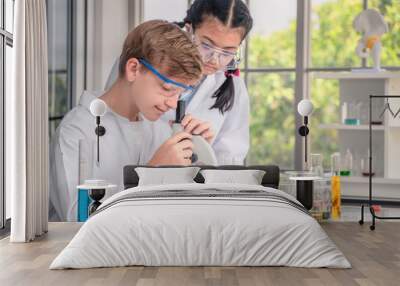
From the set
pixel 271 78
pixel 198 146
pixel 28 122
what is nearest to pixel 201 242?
pixel 28 122

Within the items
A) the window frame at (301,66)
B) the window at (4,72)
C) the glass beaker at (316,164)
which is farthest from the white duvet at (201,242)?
the window frame at (301,66)

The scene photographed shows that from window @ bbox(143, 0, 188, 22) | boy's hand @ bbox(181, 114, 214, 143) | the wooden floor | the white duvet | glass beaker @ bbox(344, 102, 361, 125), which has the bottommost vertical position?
the wooden floor

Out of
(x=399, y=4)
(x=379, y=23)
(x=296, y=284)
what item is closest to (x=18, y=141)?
(x=296, y=284)

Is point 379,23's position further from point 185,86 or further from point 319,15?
point 185,86

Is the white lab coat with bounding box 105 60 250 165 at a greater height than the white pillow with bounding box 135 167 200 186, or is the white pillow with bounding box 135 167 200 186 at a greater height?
the white lab coat with bounding box 105 60 250 165

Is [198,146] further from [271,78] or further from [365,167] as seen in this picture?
[365,167]

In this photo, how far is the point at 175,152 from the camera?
25.9 ft

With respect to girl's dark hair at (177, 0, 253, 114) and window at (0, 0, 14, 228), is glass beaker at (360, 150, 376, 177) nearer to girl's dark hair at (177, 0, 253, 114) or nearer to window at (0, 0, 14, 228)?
girl's dark hair at (177, 0, 253, 114)

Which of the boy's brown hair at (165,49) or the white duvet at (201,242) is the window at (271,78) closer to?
the boy's brown hair at (165,49)

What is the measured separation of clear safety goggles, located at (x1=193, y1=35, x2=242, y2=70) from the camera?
798 centimetres

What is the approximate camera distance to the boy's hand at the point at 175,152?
309 inches

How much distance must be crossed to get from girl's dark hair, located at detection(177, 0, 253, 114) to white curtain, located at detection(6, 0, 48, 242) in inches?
93.1

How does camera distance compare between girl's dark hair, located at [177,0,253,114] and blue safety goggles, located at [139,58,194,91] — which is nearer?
blue safety goggles, located at [139,58,194,91]

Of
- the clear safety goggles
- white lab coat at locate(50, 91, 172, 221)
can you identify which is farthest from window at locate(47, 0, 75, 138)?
the clear safety goggles
